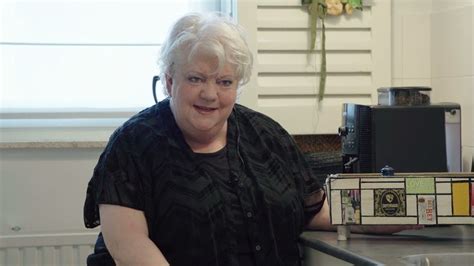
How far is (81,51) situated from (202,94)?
1.10 m

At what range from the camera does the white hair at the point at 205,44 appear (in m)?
1.92

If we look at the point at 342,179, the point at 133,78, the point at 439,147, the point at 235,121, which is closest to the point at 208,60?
the point at 235,121

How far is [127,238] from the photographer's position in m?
1.84

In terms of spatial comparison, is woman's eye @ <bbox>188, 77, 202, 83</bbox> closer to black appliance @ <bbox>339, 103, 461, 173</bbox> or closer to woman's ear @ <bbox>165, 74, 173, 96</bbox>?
woman's ear @ <bbox>165, 74, 173, 96</bbox>

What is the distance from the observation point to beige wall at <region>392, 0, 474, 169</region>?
8.25 feet

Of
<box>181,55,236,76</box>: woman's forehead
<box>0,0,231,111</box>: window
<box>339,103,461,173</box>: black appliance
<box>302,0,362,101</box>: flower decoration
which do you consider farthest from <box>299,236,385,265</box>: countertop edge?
<box>0,0,231,111</box>: window

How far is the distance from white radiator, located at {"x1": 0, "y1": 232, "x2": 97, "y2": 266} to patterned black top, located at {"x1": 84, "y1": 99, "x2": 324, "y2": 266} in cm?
81

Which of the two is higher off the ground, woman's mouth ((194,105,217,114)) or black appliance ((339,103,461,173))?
woman's mouth ((194,105,217,114))

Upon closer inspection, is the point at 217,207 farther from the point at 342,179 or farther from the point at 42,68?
the point at 42,68

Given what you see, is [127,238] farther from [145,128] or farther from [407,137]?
[407,137]

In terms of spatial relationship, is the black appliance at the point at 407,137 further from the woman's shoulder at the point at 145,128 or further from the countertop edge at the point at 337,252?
the woman's shoulder at the point at 145,128

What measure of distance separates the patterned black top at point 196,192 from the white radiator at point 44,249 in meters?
0.81

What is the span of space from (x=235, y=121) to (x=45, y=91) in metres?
1.06

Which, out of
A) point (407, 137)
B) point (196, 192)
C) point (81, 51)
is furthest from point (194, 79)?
point (81, 51)
